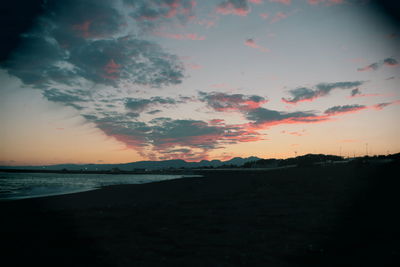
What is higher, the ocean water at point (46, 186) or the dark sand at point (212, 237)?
the dark sand at point (212, 237)

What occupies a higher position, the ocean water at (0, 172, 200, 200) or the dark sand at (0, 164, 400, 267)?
the dark sand at (0, 164, 400, 267)

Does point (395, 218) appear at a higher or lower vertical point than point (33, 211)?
higher

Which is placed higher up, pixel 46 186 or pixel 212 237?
pixel 212 237

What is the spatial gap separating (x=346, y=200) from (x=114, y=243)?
13133mm

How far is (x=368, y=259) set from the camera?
21.4ft

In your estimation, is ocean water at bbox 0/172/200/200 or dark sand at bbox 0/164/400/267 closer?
dark sand at bbox 0/164/400/267

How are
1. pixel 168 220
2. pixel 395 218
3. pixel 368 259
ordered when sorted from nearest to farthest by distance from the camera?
pixel 368 259, pixel 395 218, pixel 168 220

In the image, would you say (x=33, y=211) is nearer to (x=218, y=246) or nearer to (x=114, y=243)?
(x=114, y=243)

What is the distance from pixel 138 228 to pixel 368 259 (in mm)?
7673

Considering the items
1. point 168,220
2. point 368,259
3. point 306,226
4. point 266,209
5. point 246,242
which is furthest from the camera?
point 266,209

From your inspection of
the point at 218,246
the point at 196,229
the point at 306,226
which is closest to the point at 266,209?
the point at 306,226

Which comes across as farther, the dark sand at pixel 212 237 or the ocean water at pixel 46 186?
the ocean water at pixel 46 186

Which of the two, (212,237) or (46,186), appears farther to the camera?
(46,186)

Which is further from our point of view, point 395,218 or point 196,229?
point 395,218
